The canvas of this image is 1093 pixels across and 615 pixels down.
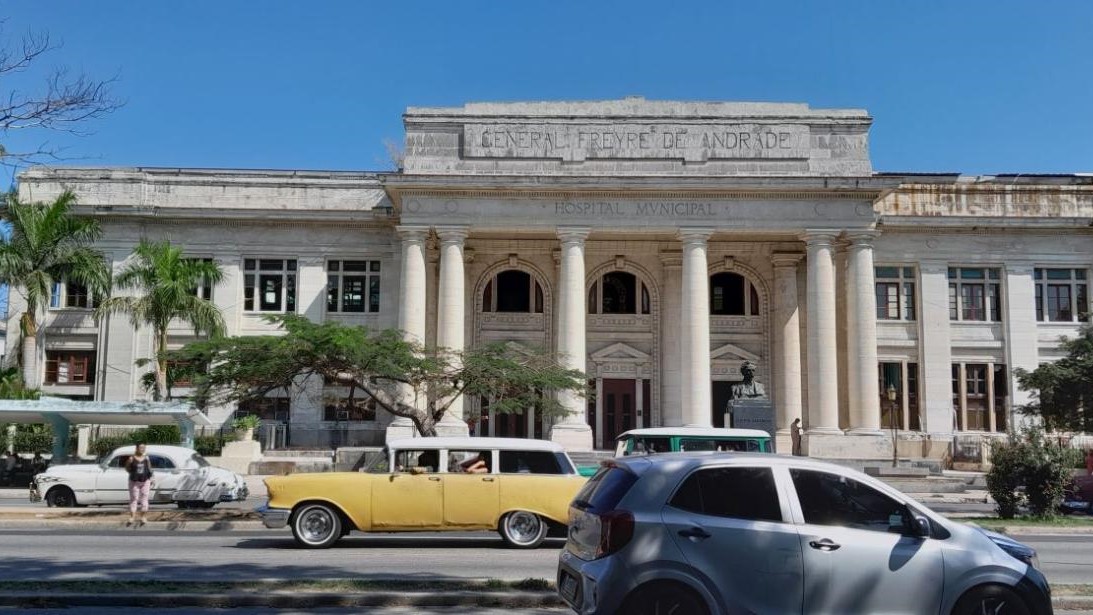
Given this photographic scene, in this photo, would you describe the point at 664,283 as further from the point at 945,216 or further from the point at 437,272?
the point at 945,216

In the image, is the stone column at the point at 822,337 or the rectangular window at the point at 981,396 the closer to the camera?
the stone column at the point at 822,337

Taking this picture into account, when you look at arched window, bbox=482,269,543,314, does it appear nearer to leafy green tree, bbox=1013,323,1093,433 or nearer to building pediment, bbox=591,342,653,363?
building pediment, bbox=591,342,653,363

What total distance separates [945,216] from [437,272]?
22266mm

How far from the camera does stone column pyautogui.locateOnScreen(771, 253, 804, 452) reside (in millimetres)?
39688

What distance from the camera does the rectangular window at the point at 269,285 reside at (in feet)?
135

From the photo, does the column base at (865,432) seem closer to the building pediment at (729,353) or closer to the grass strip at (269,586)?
the building pediment at (729,353)

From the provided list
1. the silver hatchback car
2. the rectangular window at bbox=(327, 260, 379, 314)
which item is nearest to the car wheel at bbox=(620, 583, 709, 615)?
the silver hatchback car

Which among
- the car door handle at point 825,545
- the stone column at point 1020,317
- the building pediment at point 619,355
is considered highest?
the stone column at point 1020,317

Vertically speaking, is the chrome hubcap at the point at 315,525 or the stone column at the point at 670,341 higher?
the stone column at the point at 670,341

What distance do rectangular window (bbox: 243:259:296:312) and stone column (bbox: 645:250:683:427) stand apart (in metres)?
16.4

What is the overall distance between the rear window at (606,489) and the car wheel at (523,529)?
6.75 meters

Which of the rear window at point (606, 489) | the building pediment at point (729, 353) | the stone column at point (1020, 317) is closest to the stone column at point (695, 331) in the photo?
the building pediment at point (729, 353)

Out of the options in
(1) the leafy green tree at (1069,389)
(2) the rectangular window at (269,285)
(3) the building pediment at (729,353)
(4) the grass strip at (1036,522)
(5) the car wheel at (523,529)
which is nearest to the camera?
(5) the car wheel at (523,529)

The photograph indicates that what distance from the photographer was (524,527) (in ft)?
49.3
